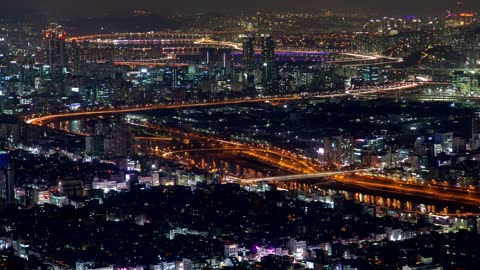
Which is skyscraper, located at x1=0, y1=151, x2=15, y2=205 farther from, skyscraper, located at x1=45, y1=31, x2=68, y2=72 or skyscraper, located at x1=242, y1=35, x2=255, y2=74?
skyscraper, located at x1=242, y1=35, x2=255, y2=74

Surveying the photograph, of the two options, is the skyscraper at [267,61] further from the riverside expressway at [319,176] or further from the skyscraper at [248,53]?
the riverside expressway at [319,176]

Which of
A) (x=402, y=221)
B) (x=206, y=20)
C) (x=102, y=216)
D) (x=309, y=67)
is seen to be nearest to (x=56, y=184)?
(x=102, y=216)

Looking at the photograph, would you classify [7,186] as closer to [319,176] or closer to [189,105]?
[319,176]

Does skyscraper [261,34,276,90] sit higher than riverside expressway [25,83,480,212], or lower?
lower

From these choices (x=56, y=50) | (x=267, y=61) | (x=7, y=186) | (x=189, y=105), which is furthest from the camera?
(x=56, y=50)

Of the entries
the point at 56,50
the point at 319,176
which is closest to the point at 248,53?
the point at 56,50

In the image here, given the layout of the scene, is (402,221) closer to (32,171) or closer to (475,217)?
(475,217)

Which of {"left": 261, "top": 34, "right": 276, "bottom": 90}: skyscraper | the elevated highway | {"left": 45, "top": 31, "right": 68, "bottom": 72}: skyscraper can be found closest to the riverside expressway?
the elevated highway

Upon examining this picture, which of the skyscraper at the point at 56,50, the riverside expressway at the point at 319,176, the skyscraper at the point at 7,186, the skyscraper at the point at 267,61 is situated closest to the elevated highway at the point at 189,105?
the riverside expressway at the point at 319,176

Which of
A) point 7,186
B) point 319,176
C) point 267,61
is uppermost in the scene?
point 7,186
